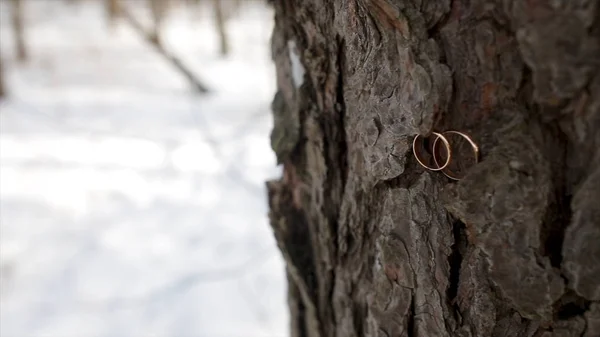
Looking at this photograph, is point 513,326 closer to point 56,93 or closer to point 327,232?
point 327,232

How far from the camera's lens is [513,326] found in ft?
1.59

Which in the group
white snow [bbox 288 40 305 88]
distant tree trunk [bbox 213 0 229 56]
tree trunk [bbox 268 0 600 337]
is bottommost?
tree trunk [bbox 268 0 600 337]

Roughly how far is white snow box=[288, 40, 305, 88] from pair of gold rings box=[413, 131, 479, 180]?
226mm

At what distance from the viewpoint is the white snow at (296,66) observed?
67cm

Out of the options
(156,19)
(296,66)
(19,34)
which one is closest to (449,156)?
(296,66)

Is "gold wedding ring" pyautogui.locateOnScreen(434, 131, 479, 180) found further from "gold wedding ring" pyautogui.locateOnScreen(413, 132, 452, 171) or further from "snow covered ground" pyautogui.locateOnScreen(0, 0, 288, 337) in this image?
"snow covered ground" pyautogui.locateOnScreen(0, 0, 288, 337)

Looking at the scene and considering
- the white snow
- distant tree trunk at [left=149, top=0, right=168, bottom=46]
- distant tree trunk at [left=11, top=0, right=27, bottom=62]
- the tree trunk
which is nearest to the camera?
the tree trunk

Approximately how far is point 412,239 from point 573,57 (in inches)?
9.4

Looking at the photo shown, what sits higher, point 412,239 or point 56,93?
point 56,93

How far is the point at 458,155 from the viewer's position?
459 millimetres

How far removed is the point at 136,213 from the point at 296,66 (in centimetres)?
238

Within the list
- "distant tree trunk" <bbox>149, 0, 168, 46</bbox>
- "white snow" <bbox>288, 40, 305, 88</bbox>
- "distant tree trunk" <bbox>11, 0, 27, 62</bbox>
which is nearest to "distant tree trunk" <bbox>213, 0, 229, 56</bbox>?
"distant tree trunk" <bbox>149, 0, 168, 46</bbox>

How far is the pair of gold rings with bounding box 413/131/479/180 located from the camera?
443 millimetres

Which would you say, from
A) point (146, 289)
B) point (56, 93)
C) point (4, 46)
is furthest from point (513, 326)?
point (4, 46)
